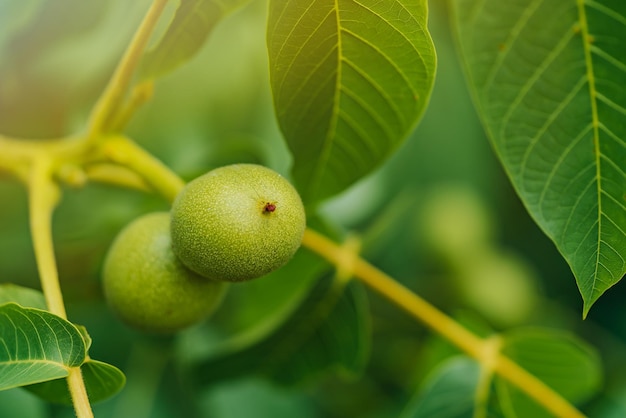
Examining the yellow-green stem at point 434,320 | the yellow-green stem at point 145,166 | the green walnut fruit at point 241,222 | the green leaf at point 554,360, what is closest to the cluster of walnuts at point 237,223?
the green walnut fruit at point 241,222

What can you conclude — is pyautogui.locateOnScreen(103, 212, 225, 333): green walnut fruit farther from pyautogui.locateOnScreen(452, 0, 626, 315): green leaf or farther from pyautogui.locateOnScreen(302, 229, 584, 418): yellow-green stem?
pyautogui.locateOnScreen(452, 0, 626, 315): green leaf

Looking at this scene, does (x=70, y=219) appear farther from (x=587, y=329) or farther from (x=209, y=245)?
(x=587, y=329)

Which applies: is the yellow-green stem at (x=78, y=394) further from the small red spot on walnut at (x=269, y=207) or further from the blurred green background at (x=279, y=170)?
the blurred green background at (x=279, y=170)

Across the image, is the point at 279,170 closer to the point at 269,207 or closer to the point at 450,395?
the point at 450,395

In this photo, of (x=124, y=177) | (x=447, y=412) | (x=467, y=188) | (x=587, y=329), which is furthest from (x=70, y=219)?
(x=587, y=329)

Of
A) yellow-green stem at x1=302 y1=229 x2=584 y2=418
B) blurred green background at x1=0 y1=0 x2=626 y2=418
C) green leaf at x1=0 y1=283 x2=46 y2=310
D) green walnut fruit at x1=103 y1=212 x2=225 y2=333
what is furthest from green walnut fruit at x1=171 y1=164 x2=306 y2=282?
blurred green background at x1=0 y1=0 x2=626 y2=418
